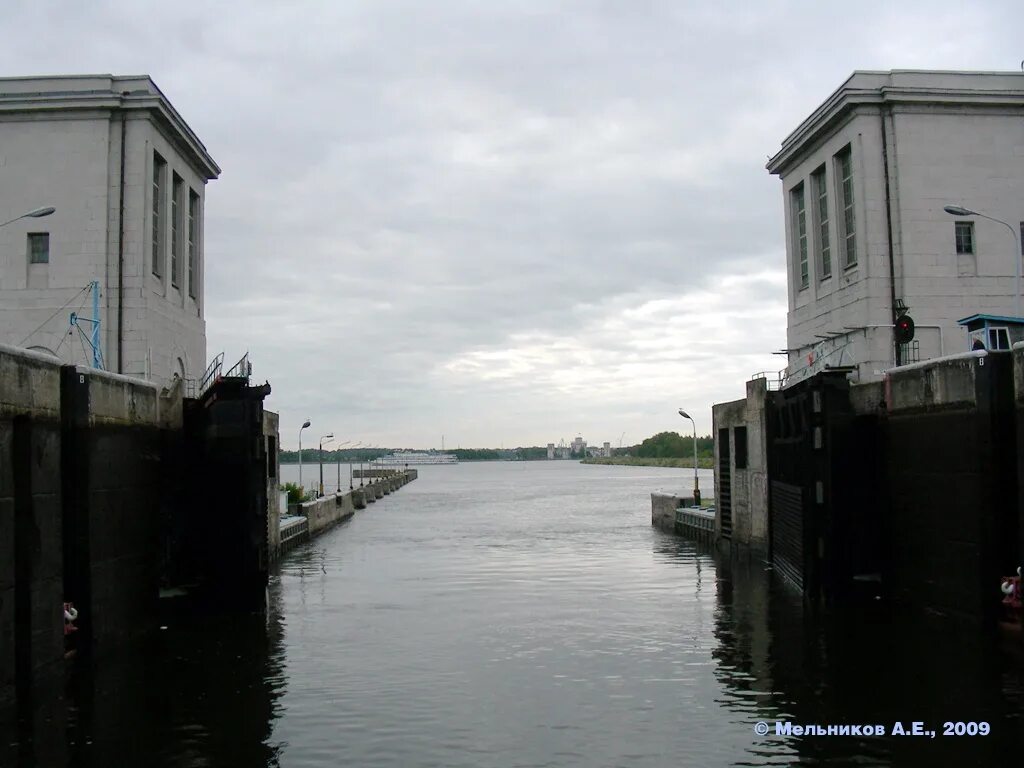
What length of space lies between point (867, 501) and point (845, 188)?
17506mm

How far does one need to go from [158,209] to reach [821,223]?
25427 millimetres

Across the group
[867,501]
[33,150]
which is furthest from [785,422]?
[33,150]

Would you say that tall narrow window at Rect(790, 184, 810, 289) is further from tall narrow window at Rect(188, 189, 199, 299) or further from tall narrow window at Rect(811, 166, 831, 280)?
tall narrow window at Rect(188, 189, 199, 299)

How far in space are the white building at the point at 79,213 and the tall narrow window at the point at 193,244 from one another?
6.16 m

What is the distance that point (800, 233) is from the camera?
42844mm

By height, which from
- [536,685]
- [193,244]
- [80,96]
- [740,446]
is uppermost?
[80,96]

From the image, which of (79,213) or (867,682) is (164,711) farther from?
(79,213)

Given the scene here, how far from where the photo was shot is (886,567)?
2381 centimetres

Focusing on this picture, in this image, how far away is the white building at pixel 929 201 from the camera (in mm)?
34719

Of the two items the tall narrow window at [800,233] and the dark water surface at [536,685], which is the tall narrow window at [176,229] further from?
the tall narrow window at [800,233]

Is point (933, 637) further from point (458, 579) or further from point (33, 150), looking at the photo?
point (33, 150)

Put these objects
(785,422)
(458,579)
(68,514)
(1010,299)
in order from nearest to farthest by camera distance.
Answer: (68,514), (785,422), (458,579), (1010,299)

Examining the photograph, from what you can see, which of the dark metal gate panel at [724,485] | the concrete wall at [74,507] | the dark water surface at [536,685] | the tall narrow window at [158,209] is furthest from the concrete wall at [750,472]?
the tall narrow window at [158,209]

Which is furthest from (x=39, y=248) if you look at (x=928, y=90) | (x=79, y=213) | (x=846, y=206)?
(x=928, y=90)
